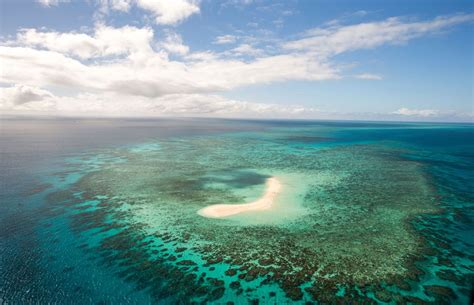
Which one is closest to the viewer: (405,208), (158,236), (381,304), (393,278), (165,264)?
(381,304)

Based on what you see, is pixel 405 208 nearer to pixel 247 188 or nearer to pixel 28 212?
pixel 247 188

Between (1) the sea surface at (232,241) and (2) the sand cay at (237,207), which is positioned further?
(2) the sand cay at (237,207)

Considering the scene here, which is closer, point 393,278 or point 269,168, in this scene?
point 393,278

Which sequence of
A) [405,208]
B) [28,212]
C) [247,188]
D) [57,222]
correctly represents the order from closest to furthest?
[57,222] < [28,212] < [405,208] < [247,188]

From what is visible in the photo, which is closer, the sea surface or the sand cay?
the sea surface

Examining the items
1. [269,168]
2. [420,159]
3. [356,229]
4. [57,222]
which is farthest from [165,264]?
[420,159]

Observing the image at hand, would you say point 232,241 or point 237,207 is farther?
point 237,207

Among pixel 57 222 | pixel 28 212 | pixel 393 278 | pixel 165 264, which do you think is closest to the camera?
pixel 393 278

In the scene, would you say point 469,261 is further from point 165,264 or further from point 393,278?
point 165,264

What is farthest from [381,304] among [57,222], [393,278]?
[57,222]
